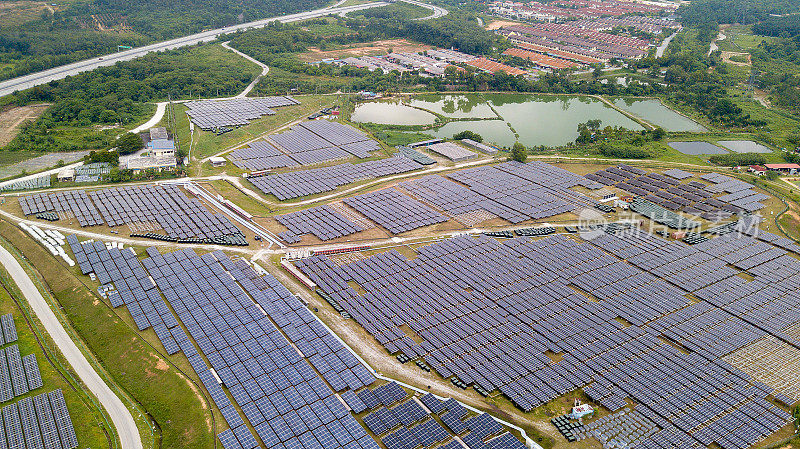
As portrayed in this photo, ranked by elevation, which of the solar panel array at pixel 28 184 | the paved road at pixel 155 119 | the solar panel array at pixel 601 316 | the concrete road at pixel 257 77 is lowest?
the solar panel array at pixel 601 316

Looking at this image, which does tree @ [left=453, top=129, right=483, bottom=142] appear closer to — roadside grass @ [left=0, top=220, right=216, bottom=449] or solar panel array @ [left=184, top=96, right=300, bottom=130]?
solar panel array @ [left=184, top=96, right=300, bottom=130]

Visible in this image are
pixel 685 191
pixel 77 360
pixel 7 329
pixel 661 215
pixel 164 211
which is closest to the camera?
pixel 77 360

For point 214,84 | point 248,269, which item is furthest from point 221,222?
point 214,84

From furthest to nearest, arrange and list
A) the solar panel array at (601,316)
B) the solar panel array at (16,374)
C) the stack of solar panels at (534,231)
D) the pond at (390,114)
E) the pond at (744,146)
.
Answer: the pond at (390,114)
the pond at (744,146)
the stack of solar panels at (534,231)
the solar panel array at (601,316)
the solar panel array at (16,374)

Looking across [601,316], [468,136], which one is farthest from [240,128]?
[601,316]

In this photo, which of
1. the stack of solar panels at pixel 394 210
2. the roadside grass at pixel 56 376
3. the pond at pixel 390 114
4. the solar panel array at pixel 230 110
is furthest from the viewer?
the pond at pixel 390 114

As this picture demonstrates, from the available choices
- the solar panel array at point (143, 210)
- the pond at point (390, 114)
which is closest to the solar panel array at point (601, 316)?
the solar panel array at point (143, 210)

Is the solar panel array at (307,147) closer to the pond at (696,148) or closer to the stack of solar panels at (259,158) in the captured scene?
the stack of solar panels at (259,158)

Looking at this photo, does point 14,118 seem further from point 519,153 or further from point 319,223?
point 519,153

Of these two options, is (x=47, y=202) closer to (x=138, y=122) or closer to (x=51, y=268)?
(x=51, y=268)
